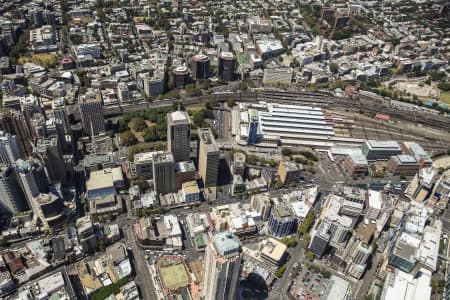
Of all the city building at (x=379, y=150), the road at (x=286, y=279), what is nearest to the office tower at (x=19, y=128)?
the road at (x=286, y=279)

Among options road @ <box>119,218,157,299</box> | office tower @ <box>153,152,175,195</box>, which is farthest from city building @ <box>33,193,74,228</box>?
office tower @ <box>153,152,175,195</box>

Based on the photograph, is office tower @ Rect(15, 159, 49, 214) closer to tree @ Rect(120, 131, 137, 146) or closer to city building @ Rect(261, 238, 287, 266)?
tree @ Rect(120, 131, 137, 146)

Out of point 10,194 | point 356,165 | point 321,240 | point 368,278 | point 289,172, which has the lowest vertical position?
point 368,278

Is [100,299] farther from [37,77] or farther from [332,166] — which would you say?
[37,77]

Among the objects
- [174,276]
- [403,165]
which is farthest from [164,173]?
[403,165]

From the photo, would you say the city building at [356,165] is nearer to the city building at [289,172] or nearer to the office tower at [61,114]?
the city building at [289,172]

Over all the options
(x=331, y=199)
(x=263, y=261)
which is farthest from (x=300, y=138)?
(x=263, y=261)

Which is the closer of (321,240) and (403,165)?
(321,240)

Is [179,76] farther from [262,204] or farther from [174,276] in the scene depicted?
[174,276]
